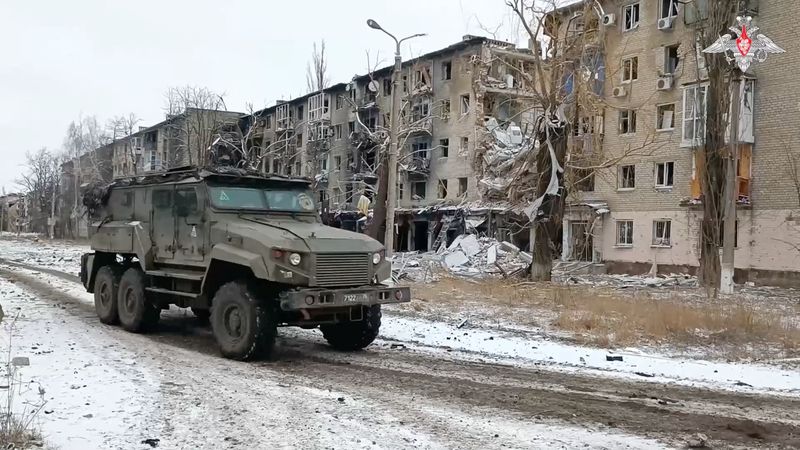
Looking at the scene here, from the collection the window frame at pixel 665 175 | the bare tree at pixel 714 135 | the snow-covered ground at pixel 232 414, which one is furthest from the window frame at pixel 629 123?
the snow-covered ground at pixel 232 414

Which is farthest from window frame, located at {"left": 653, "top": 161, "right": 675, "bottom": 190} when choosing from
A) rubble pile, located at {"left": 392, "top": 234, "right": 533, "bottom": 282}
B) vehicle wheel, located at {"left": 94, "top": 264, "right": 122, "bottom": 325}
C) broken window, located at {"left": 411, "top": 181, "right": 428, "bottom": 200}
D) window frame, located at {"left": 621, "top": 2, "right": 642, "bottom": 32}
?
vehicle wheel, located at {"left": 94, "top": 264, "right": 122, "bottom": 325}

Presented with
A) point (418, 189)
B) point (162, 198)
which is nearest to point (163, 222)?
point (162, 198)

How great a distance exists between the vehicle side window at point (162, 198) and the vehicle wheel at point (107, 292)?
1854 mm

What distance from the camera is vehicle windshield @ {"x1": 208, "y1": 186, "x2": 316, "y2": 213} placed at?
10477 millimetres

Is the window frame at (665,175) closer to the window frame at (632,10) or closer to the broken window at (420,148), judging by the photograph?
the window frame at (632,10)

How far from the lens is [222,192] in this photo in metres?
10.6

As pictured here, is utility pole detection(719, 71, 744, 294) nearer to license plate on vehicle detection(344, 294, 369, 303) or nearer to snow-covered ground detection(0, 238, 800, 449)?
snow-covered ground detection(0, 238, 800, 449)

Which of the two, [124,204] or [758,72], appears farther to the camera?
[758,72]

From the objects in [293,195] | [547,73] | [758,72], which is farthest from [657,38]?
[293,195]

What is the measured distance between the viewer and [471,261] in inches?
1242

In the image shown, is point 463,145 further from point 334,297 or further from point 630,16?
point 334,297

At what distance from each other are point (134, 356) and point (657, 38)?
31417mm

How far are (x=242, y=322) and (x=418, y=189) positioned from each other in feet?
133

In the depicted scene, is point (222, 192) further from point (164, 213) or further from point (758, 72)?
point (758, 72)
